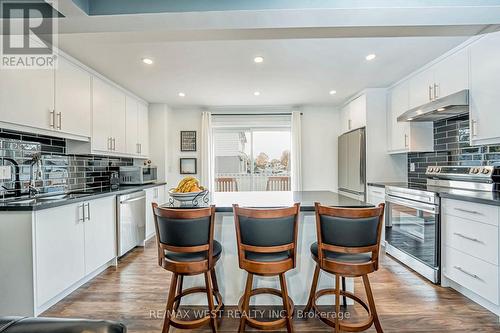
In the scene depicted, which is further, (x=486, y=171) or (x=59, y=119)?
(x=59, y=119)

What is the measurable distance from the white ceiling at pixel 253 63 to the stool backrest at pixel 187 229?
5.40 feet

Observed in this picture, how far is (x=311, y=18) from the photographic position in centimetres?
185

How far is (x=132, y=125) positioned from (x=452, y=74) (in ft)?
14.5

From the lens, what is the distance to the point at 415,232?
9.61 ft

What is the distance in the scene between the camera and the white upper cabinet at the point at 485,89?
2375mm

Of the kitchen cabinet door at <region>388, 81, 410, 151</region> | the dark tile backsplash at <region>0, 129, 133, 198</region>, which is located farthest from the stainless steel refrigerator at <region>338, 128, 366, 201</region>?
the dark tile backsplash at <region>0, 129, 133, 198</region>

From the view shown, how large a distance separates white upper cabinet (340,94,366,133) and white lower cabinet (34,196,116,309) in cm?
386

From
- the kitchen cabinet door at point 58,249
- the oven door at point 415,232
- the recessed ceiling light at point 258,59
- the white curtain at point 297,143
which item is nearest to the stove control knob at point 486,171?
the oven door at point 415,232

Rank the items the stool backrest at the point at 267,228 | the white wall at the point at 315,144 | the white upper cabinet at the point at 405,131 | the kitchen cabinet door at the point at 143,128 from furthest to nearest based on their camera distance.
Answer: the white wall at the point at 315,144 → the kitchen cabinet door at the point at 143,128 → the white upper cabinet at the point at 405,131 → the stool backrest at the point at 267,228

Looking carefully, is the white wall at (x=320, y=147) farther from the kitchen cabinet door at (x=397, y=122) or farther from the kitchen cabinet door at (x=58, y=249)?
the kitchen cabinet door at (x=58, y=249)

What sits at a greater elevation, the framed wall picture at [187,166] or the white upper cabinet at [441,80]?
the white upper cabinet at [441,80]

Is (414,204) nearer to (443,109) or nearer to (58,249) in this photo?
(443,109)

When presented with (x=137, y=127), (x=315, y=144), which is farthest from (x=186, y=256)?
(x=315, y=144)

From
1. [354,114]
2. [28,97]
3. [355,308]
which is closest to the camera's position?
[355,308]
